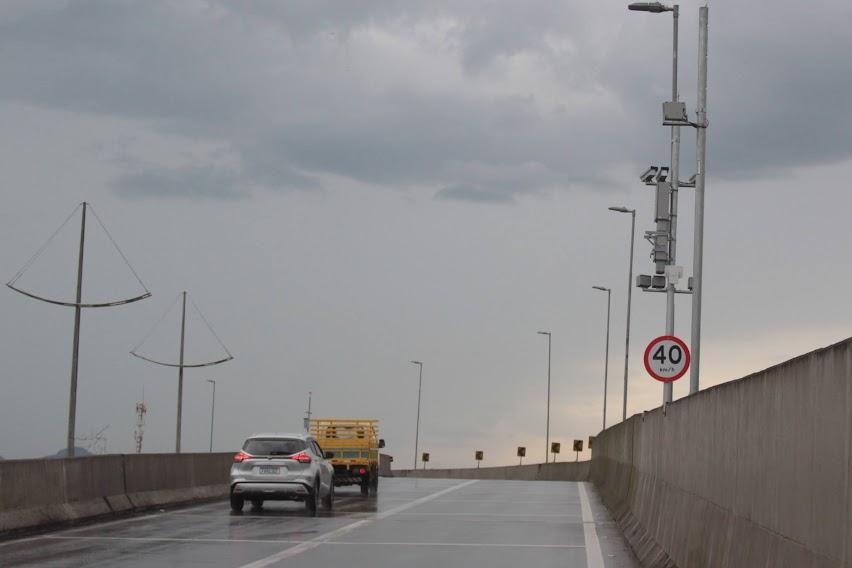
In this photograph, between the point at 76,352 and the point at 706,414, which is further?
the point at 76,352

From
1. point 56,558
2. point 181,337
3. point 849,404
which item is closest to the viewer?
point 849,404

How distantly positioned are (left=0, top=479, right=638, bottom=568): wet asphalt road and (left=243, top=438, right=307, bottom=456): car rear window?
120 centimetres

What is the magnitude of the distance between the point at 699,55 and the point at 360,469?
16048mm

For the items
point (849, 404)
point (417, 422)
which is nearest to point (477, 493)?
point (849, 404)

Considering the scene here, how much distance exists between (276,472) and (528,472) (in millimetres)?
59660

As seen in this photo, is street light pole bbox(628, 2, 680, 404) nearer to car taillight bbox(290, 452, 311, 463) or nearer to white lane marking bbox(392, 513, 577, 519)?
white lane marking bbox(392, 513, 577, 519)

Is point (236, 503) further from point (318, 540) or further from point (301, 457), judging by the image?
point (318, 540)

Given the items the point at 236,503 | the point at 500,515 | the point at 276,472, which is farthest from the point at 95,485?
the point at 500,515

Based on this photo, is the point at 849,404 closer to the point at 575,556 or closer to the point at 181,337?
the point at 575,556

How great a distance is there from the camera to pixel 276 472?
27.6 metres

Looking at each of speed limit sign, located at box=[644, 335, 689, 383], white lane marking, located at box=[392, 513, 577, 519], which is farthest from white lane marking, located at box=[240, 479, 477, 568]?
speed limit sign, located at box=[644, 335, 689, 383]

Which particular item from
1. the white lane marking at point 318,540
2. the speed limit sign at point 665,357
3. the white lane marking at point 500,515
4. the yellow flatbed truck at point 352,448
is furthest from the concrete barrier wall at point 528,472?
the speed limit sign at point 665,357

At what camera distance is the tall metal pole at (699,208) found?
25.9m

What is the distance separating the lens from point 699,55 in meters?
27.1
